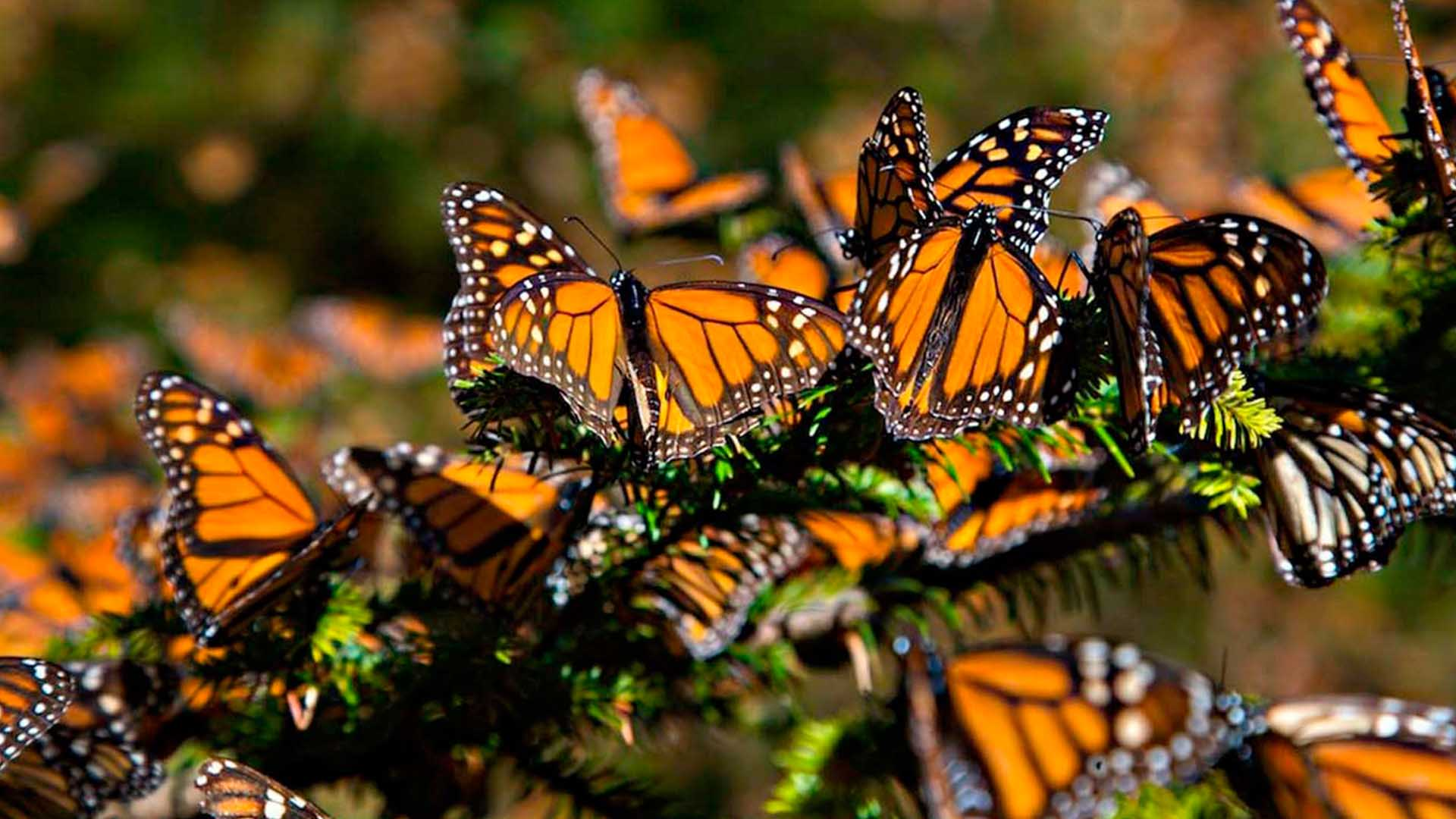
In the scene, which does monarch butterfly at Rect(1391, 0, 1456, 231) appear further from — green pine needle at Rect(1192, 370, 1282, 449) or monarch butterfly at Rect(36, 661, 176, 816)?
monarch butterfly at Rect(36, 661, 176, 816)

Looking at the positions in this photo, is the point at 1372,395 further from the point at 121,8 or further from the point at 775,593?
the point at 121,8

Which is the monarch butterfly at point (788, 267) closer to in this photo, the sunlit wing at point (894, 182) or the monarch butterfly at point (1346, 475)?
the sunlit wing at point (894, 182)

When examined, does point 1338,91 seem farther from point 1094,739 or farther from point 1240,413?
point 1094,739

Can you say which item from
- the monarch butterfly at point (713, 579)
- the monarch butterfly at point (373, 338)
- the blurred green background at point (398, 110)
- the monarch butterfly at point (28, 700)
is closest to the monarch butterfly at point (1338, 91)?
the monarch butterfly at point (713, 579)

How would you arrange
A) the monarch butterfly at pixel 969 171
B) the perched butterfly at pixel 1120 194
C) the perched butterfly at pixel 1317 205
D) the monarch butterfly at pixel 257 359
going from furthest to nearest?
the monarch butterfly at pixel 257 359, the perched butterfly at pixel 1317 205, the perched butterfly at pixel 1120 194, the monarch butterfly at pixel 969 171

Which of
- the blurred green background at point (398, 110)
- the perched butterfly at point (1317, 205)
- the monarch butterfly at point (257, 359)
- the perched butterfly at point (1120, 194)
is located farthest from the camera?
the blurred green background at point (398, 110)

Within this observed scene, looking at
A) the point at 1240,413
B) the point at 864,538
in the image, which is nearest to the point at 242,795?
the point at 864,538
